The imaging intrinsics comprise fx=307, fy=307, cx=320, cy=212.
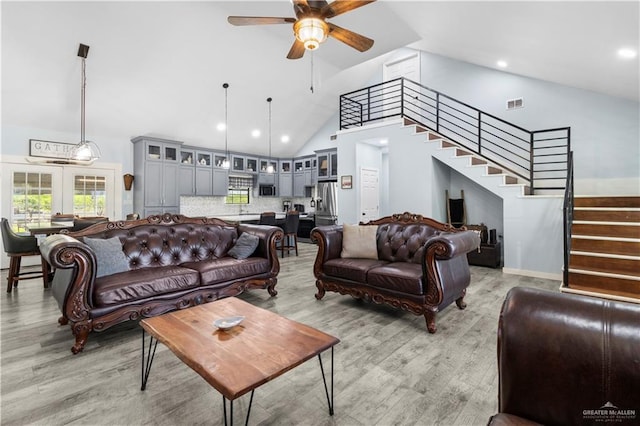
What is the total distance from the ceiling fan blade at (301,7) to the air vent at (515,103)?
207 inches

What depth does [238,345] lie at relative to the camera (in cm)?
160

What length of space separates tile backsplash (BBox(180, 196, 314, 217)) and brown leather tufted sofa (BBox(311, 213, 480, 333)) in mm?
5248

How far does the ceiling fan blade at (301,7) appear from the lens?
95.4 inches

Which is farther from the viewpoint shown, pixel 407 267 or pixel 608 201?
pixel 608 201

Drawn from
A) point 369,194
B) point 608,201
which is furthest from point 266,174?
point 608,201

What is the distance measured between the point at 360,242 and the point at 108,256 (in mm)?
2638

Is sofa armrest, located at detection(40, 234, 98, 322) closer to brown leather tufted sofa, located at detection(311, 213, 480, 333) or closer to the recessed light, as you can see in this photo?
brown leather tufted sofa, located at detection(311, 213, 480, 333)

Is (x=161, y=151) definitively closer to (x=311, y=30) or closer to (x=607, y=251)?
(x=311, y=30)

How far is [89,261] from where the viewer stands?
8.23ft

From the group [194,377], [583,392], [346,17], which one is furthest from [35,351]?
[346,17]

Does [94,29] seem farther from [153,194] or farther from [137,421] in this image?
[137,421]

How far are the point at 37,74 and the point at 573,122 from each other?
8.85 metres

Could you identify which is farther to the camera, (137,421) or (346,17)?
(346,17)

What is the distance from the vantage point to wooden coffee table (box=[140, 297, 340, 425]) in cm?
131
